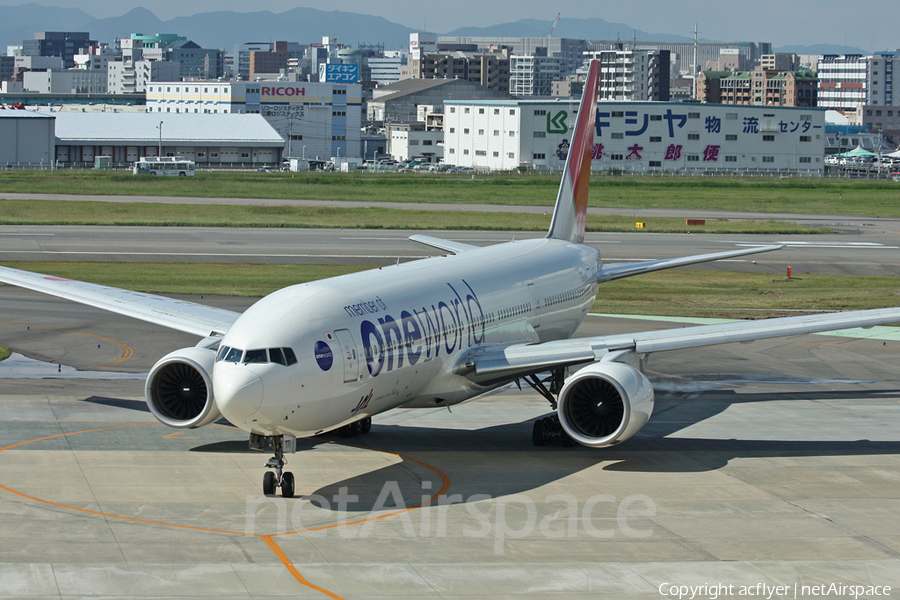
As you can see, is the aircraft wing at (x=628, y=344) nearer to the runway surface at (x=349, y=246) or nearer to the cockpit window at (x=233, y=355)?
the cockpit window at (x=233, y=355)

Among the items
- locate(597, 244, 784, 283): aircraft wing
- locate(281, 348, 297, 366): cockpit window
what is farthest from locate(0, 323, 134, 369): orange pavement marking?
locate(281, 348, 297, 366): cockpit window

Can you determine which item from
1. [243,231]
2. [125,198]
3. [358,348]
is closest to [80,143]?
[125,198]

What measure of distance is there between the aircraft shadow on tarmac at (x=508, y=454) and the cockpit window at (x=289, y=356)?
3.08 meters

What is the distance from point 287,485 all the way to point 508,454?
680 centimetres

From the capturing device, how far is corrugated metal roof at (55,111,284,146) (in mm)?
178625

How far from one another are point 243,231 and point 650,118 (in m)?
106

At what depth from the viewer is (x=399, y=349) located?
24.3m

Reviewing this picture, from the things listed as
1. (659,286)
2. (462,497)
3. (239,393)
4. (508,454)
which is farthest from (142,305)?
(659,286)

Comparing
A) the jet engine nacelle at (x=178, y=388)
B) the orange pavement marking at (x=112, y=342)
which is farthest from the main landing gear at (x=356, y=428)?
the orange pavement marking at (x=112, y=342)

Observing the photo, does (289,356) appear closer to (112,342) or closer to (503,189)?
(112,342)

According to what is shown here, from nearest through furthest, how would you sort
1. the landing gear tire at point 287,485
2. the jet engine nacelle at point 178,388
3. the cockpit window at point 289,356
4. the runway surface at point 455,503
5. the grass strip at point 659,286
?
the runway surface at point 455,503 → the cockpit window at point 289,356 → the landing gear tire at point 287,485 → the jet engine nacelle at point 178,388 → the grass strip at point 659,286

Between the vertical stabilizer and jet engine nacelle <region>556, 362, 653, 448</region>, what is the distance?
13.4 m

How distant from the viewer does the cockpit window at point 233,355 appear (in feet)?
69.8

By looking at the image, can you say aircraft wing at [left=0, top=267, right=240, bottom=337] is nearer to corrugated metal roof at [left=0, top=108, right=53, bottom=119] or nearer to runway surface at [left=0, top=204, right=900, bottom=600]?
runway surface at [left=0, top=204, right=900, bottom=600]
